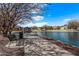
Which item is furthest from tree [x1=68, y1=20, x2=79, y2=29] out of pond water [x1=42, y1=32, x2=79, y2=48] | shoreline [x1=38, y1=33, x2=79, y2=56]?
shoreline [x1=38, y1=33, x2=79, y2=56]

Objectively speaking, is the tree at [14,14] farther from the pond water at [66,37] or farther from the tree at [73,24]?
the tree at [73,24]

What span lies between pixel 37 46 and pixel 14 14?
47 cm

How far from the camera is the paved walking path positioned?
2709 millimetres

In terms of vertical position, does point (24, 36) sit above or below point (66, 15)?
below

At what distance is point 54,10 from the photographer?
2.71 meters

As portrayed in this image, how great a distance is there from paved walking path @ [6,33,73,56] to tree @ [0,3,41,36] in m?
0.19

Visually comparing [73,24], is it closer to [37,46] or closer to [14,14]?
[37,46]

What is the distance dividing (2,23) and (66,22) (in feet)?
2.50

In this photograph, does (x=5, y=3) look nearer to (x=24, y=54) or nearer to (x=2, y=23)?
(x=2, y=23)

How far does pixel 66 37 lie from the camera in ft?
8.98

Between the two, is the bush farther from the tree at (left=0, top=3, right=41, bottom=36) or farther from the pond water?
the pond water

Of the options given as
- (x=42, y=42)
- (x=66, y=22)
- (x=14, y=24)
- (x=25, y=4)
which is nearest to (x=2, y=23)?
(x=14, y=24)

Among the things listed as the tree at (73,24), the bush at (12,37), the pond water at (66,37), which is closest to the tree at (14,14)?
the bush at (12,37)

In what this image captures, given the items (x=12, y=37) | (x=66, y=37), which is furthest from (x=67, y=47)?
Answer: (x=12, y=37)
